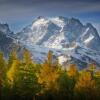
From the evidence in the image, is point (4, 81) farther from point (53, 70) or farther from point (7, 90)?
point (53, 70)

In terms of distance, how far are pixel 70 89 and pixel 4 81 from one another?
23072 millimetres

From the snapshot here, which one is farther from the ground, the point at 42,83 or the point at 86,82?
the point at 86,82

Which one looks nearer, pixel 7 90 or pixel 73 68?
pixel 7 90

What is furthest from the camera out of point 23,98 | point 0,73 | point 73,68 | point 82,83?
point 73,68

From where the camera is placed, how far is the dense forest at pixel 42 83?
129750 millimetres

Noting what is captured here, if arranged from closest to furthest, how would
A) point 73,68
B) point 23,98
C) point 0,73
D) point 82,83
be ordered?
point 23,98, point 0,73, point 82,83, point 73,68

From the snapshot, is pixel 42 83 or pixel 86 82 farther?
pixel 86 82

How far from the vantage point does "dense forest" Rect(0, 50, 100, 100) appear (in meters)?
130

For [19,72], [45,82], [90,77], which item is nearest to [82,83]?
[90,77]

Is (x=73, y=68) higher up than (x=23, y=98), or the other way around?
(x=73, y=68)

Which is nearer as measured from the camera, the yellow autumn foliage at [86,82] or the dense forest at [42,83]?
the dense forest at [42,83]

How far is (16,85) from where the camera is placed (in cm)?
13050

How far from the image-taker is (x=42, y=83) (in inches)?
5477

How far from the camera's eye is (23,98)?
422 feet
